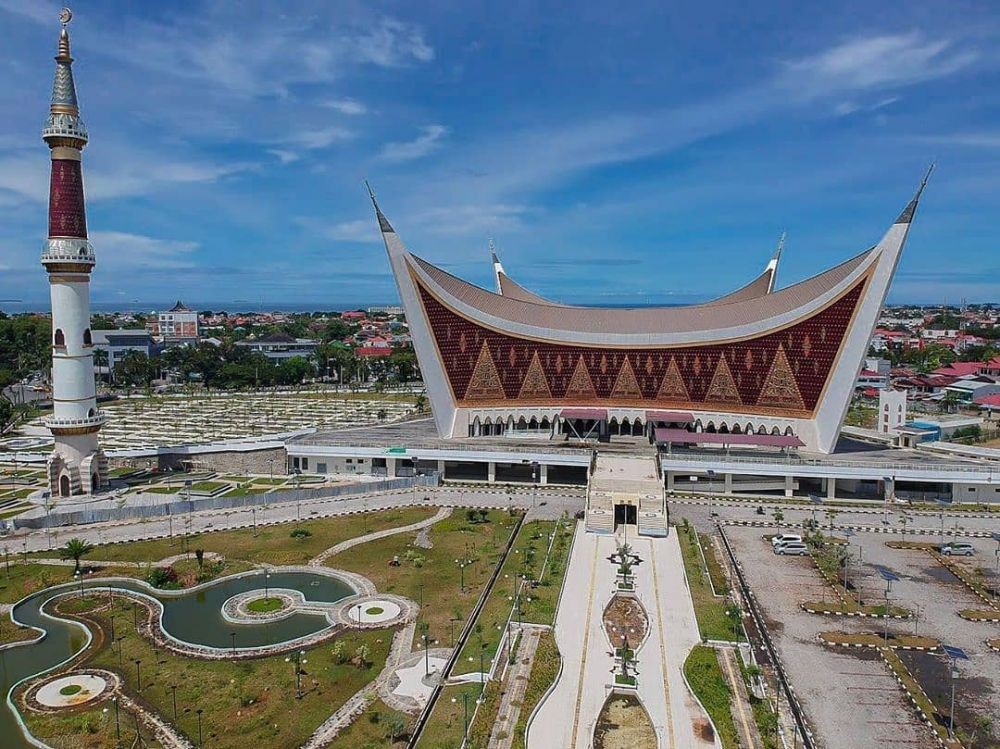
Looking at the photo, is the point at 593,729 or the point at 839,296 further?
the point at 839,296

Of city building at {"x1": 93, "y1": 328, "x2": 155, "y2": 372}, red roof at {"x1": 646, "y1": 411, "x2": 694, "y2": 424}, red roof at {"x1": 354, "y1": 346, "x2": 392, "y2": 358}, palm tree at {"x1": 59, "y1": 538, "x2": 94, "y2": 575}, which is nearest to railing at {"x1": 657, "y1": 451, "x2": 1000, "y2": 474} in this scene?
red roof at {"x1": 646, "y1": 411, "x2": 694, "y2": 424}

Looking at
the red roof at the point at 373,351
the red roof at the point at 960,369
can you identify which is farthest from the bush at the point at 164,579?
the red roof at the point at 373,351

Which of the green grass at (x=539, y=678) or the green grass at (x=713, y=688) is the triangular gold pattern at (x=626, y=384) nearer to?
the green grass at (x=539, y=678)

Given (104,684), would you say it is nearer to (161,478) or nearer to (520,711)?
(520,711)

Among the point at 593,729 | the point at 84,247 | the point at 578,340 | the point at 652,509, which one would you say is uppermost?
the point at 84,247

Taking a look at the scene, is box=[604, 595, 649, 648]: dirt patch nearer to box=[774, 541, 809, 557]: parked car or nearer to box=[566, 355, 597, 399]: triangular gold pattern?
box=[774, 541, 809, 557]: parked car

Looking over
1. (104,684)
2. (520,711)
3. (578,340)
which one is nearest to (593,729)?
(520,711)
